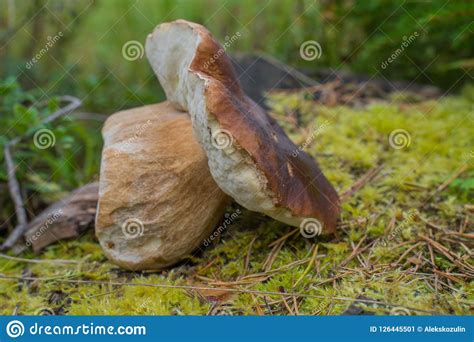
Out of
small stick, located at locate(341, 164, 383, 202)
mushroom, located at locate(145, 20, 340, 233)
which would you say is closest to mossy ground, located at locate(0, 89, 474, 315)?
small stick, located at locate(341, 164, 383, 202)

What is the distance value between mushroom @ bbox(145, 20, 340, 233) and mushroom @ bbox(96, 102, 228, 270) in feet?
0.58

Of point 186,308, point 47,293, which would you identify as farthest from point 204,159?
point 47,293

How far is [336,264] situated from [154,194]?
713 mm

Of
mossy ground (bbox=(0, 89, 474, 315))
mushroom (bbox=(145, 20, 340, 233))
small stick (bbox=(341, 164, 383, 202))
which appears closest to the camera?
mushroom (bbox=(145, 20, 340, 233))

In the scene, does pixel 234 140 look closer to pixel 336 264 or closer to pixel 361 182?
pixel 336 264

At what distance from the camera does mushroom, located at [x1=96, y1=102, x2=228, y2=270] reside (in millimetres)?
1665

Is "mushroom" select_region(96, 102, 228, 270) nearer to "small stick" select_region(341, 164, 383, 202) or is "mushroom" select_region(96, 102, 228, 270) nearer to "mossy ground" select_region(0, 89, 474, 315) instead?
"mossy ground" select_region(0, 89, 474, 315)

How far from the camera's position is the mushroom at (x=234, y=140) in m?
1.35

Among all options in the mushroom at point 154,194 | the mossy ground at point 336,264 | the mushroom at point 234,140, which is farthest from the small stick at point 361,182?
the mushroom at point 154,194

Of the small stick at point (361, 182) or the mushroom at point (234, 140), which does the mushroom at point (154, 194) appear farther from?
the small stick at point (361, 182)

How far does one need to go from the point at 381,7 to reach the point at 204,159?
2.50 meters

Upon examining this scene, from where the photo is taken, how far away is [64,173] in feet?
8.36

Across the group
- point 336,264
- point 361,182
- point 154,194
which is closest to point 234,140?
point 154,194

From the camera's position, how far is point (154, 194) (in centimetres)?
167
